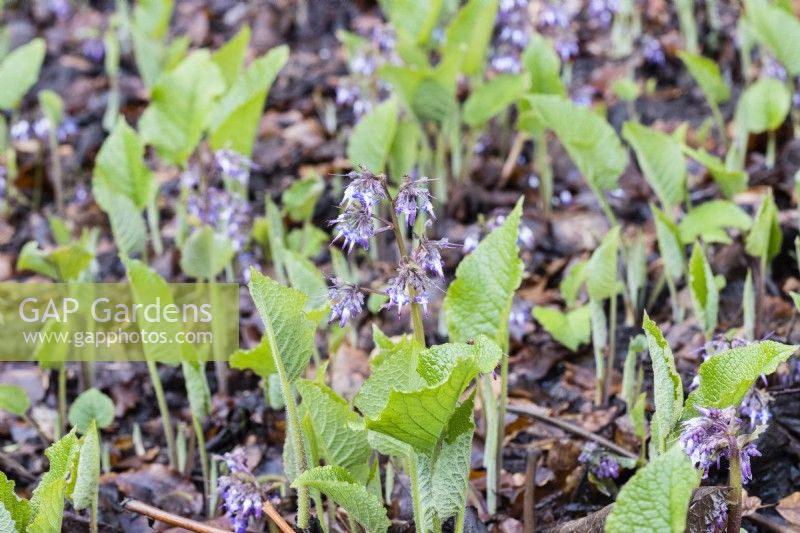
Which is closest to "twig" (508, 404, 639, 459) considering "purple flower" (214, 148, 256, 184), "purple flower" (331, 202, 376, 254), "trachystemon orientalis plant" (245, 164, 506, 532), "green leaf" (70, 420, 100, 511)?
"trachystemon orientalis plant" (245, 164, 506, 532)

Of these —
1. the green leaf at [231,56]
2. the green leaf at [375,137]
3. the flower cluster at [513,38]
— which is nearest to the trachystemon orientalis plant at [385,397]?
the green leaf at [375,137]

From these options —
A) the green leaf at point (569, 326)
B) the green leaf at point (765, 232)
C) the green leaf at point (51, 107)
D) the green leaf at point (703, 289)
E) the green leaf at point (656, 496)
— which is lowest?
the green leaf at point (569, 326)

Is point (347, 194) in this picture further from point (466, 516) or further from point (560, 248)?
point (560, 248)

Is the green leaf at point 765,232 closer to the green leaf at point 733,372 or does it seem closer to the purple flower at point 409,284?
the green leaf at point 733,372

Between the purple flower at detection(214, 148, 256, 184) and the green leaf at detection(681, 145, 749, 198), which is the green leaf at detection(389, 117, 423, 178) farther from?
the green leaf at detection(681, 145, 749, 198)

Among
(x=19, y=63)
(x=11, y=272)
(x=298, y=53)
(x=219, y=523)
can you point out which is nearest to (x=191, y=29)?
(x=298, y=53)

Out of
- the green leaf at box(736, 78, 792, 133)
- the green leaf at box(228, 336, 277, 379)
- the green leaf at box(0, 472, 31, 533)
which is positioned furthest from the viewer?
the green leaf at box(736, 78, 792, 133)
